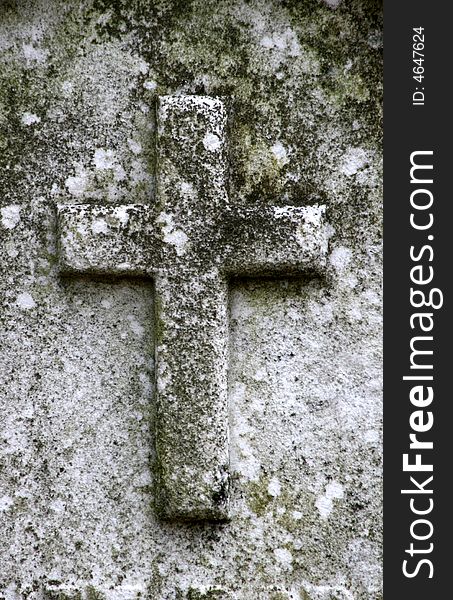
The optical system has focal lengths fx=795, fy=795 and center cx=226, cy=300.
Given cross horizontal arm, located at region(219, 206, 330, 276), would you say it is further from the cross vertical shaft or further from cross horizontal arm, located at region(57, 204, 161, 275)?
cross horizontal arm, located at region(57, 204, 161, 275)

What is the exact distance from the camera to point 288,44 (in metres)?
2.03

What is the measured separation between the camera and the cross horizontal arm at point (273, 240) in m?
1.97

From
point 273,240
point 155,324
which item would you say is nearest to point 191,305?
point 155,324

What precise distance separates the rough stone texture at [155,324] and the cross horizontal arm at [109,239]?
0.23ft

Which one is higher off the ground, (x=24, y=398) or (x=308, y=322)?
(x=308, y=322)

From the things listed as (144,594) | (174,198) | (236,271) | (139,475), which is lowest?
(144,594)

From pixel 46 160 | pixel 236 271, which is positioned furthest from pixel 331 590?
pixel 46 160

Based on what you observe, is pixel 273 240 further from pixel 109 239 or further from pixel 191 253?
pixel 109 239

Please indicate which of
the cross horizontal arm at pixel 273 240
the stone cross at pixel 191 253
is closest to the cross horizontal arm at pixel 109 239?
the stone cross at pixel 191 253

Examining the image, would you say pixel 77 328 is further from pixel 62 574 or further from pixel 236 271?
pixel 62 574

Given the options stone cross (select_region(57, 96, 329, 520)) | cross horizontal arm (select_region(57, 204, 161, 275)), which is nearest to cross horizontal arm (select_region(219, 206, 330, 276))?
stone cross (select_region(57, 96, 329, 520))

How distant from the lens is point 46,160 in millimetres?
2045

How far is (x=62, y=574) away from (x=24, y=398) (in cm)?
46

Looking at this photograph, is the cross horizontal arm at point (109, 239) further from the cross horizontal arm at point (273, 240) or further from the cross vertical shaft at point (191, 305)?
the cross horizontal arm at point (273, 240)
